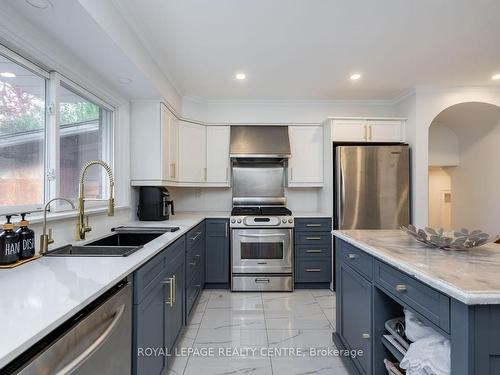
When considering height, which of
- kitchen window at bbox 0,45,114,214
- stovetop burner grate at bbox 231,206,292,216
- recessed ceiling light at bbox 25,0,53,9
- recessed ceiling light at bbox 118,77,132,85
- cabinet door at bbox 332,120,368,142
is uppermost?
recessed ceiling light at bbox 118,77,132,85

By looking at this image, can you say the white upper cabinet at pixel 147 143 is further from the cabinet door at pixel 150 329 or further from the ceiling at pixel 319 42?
the cabinet door at pixel 150 329

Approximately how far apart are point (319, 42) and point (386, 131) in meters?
1.70

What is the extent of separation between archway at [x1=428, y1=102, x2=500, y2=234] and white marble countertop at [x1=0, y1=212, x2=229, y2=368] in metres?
4.11

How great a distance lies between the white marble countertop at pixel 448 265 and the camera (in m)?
0.86

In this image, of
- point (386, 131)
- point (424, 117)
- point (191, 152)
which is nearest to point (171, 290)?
point (191, 152)

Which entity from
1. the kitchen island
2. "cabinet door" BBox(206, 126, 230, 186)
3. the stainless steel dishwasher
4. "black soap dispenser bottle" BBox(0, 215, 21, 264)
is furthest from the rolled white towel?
"cabinet door" BBox(206, 126, 230, 186)

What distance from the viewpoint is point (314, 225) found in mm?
3348

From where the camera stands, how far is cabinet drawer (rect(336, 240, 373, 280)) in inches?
60.5

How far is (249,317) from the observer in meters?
2.64

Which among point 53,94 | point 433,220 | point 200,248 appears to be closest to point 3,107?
point 53,94

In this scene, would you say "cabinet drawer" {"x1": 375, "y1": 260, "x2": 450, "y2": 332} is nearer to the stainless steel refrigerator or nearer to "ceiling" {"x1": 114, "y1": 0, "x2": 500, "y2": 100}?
"ceiling" {"x1": 114, "y1": 0, "x2": 500, "y2": 100}

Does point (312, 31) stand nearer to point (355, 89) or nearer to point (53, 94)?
point (355, 89)

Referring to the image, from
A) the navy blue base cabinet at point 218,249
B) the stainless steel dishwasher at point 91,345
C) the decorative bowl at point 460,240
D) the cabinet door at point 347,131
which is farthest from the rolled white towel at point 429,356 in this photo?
the cabinet door at point 347,131

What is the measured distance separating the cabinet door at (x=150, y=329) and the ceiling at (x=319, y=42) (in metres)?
1.86
